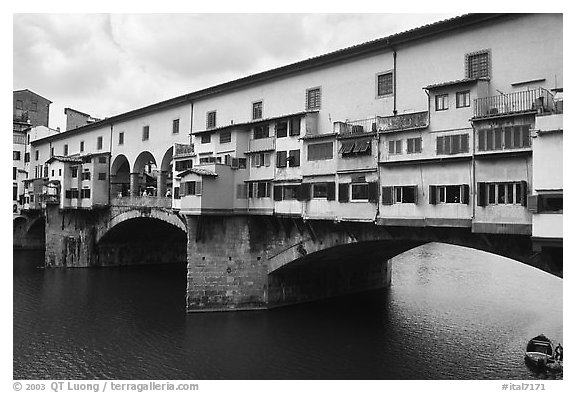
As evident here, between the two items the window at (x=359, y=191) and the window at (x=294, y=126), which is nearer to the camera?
the window at (x=359, y=191)

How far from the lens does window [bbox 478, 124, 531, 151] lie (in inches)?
643

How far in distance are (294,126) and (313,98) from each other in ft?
5.79

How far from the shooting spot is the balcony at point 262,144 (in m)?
26.1

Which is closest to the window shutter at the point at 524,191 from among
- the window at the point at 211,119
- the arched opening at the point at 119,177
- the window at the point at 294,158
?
the window at the point at 294,158

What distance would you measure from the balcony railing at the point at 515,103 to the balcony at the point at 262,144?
11401mm

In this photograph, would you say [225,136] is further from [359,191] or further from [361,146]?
[359,191]

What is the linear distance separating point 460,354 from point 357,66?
14.0 metres

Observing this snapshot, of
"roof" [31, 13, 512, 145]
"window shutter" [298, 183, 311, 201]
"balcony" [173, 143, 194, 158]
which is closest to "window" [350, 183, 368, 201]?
"window shutter" [298, 183, 311, 201]

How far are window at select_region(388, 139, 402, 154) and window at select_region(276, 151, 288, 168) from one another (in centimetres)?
660

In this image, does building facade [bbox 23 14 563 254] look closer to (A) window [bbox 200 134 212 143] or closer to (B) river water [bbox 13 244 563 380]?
(A) window [bbox 200 134 212 143]

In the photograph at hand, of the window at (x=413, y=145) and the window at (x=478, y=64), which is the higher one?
the window at (x=478, y=64)

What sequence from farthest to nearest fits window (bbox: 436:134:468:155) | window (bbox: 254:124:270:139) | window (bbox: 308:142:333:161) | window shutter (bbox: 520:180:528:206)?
window (bbox: 254:124:270:139) → window (bbox: 308:142:333:161) → window (bbox: 436:134:468:155) → window shutter (bbox: 520:180:528:206)

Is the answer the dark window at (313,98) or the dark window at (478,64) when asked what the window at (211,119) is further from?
the dark window at (478,64)

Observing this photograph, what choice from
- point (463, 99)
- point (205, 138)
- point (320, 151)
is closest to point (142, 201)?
point (205, 138)
